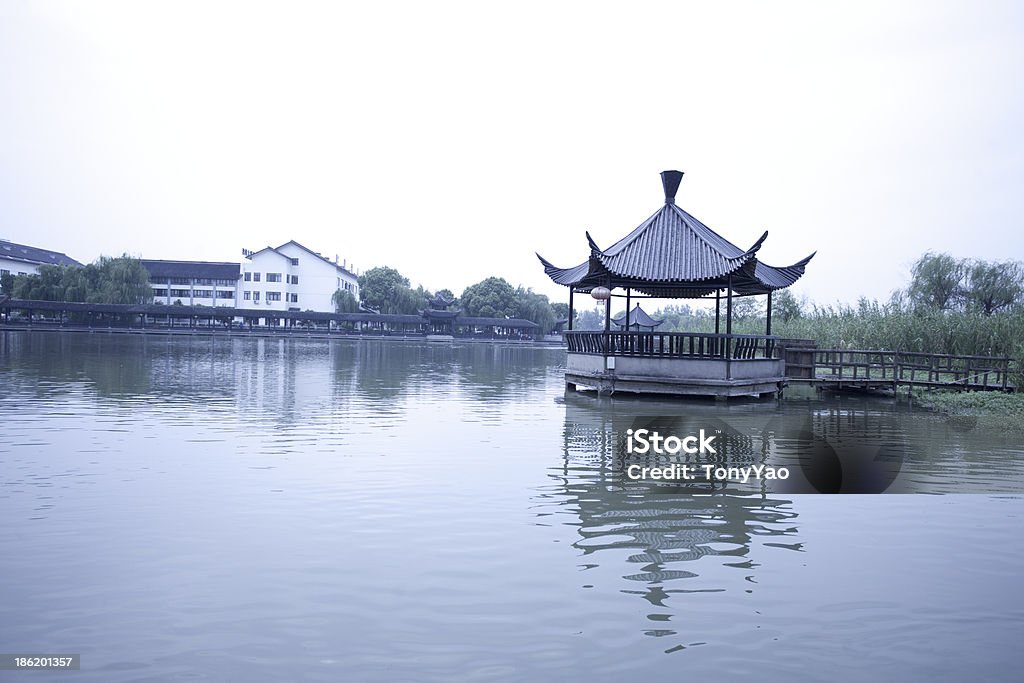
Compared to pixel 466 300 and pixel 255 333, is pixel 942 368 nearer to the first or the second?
pixel 255 333

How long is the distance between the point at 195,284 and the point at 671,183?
211ft

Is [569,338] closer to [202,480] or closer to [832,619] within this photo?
[202,480]

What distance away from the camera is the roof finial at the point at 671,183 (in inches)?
709

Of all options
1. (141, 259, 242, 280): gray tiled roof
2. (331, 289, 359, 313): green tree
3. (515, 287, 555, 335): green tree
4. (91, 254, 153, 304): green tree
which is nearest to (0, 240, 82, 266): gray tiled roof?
(141, 259, 242, 280): gray tiled roof

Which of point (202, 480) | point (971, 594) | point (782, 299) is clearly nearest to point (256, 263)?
point (782, 299)

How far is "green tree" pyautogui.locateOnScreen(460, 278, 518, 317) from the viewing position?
2867 inches

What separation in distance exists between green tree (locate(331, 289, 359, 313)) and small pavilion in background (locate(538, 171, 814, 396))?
54.5m

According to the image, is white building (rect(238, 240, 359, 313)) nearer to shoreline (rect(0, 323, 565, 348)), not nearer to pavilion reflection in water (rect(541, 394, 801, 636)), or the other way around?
shoreline (rect(0, 323, 565, 348))

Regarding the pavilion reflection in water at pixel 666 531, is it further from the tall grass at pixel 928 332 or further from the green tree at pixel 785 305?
the green tree at pixel 785 305

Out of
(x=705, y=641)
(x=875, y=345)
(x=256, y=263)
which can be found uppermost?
(x=256, y=263)

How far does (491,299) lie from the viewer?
72688 mm

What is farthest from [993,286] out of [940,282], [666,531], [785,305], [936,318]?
[666,531]

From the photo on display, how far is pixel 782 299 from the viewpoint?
47.4 meters

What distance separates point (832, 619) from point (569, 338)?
14.9 meters
